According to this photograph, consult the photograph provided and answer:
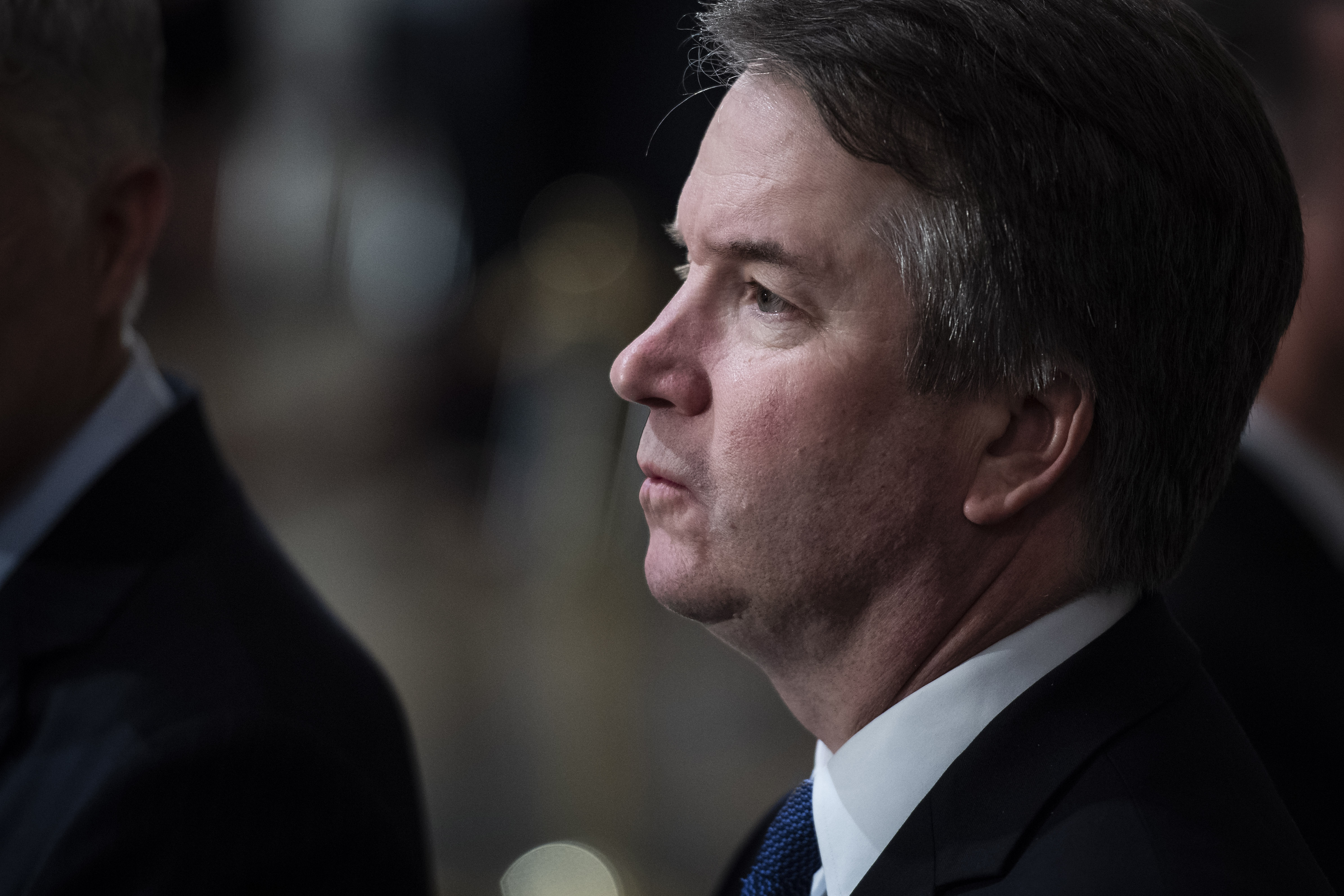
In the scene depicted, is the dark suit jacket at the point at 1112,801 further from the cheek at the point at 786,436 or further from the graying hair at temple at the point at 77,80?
the graying hair at temple at the point at 77,80

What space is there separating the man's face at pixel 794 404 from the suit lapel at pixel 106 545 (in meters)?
0.80

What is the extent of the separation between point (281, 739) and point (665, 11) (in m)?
5.66

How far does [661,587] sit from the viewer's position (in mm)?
1470

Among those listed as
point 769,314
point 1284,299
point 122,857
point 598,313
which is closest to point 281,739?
point 122,857

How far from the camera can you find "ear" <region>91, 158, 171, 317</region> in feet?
6.42

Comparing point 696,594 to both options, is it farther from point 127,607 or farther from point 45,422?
point 45,422

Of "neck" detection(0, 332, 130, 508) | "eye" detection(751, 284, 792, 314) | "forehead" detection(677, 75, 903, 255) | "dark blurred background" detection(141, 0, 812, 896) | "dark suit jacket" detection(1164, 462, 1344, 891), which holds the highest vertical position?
"forehead" detection(677, 75, 903, 255)

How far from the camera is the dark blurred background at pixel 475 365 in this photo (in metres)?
5.21

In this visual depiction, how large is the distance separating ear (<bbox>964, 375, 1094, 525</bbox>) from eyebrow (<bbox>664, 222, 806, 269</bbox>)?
0.26 m

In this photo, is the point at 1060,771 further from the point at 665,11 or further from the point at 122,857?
the point at 665,11

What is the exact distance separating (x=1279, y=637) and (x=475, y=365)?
5.71 metres

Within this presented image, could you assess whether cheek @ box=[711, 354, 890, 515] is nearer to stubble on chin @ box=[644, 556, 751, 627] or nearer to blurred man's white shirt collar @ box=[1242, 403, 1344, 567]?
stubble on chin @ box=[644, 556, 751, 627]

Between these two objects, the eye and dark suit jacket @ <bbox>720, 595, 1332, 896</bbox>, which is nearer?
dark suit jacket @ <bbox>720, 595, 1332, 896</bbox>

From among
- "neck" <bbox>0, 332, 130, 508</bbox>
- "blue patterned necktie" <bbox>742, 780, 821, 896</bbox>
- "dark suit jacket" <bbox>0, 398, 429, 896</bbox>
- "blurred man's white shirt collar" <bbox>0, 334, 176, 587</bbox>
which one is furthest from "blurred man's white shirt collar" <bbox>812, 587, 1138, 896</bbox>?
"neck" <bbox>0, 332, 130, 508</bbox>
